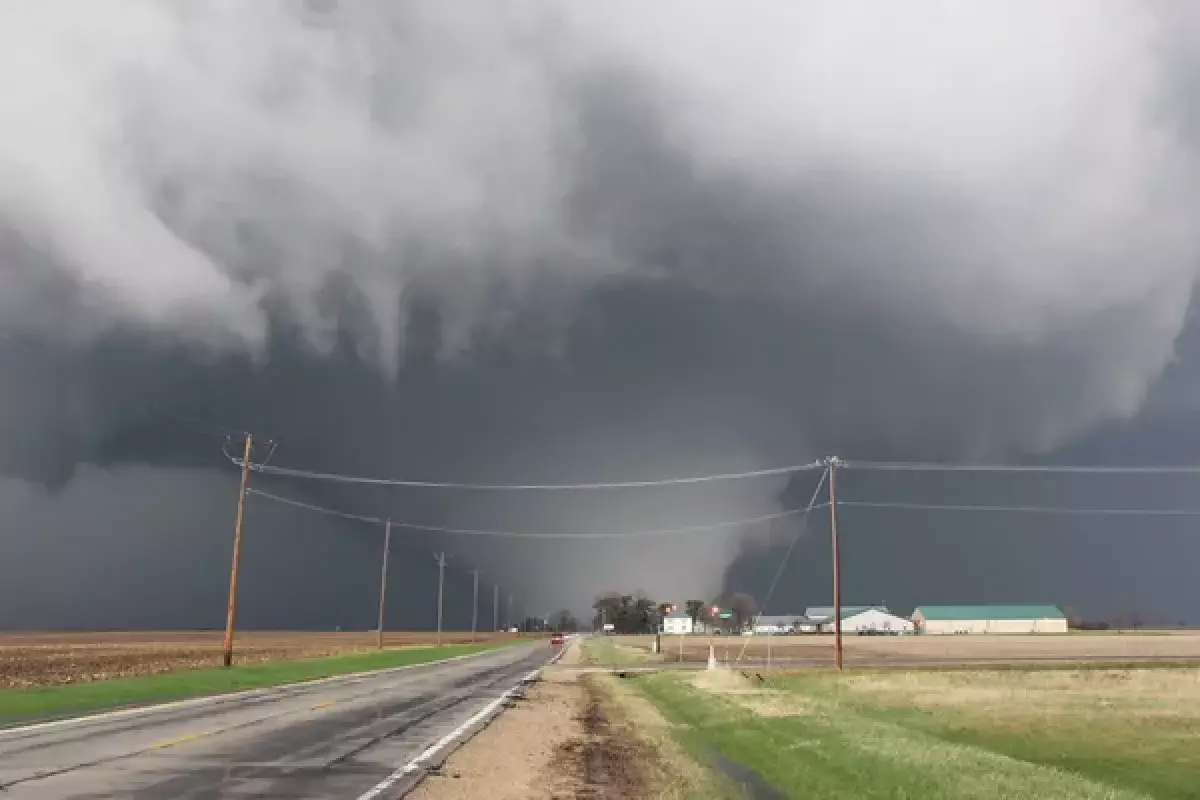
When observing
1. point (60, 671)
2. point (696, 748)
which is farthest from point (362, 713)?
point (60, 671)

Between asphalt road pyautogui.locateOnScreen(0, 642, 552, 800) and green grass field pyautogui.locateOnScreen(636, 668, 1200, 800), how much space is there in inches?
275

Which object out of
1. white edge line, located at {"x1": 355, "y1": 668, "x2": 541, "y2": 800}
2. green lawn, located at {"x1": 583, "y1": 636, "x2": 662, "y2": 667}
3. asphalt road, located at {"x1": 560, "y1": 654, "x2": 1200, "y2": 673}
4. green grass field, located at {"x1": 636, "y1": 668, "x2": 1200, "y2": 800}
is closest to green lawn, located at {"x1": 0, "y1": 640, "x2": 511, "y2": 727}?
white edge line, located at {"x1": 355, "y1": 668, "x2": 541, "y2": 800}

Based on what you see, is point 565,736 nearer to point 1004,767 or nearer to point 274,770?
point 274,770

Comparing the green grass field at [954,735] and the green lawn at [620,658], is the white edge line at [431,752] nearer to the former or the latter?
the green grass field at [954,735]

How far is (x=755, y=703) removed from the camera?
32.0 metres

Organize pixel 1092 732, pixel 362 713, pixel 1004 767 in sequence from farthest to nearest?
pixel 362 713 < pixel 1092 732 < pixel 1004 767

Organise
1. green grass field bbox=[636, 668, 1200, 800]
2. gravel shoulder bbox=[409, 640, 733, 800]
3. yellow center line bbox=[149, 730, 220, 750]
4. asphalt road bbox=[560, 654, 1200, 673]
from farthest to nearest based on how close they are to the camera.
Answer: asphalt road bbox=[560, 654, 1200, 673]
yellow center line bbox=[149, 730, 220, 750]
green grass field bbox=[636, 668, 1200, 800]
gravel shoulder bbox=[409, 640, 733, 800]

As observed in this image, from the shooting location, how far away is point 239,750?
64.2 feet

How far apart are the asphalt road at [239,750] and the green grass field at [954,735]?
6.99 meters

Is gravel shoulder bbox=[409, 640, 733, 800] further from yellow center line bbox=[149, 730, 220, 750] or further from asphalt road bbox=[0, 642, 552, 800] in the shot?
yellow center line bbox=[149, 730, 220, 750]

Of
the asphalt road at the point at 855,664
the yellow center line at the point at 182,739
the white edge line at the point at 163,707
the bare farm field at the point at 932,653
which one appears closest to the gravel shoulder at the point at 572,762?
the yellow center line at the point at 182,739

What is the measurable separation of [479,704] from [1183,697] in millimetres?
26213

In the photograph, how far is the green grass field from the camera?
16.1 metres

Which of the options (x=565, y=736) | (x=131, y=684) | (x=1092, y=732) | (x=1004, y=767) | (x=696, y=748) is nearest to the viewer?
(x=1004, y=767)
